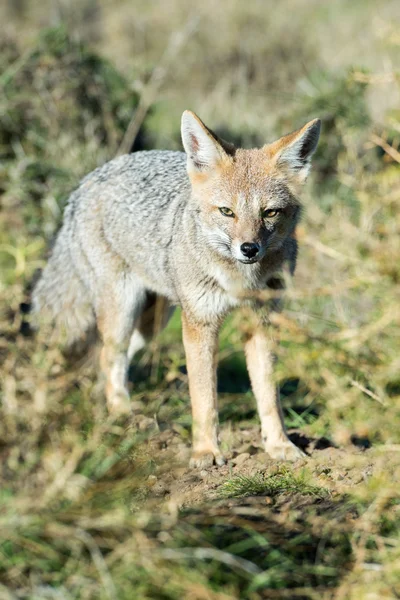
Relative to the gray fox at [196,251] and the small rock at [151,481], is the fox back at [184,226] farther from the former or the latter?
the small rock at [151,481]

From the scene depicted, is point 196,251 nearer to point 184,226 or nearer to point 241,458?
point 184,226

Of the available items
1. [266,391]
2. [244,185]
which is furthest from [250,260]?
[266,391]

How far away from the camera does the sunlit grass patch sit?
3.61 meters

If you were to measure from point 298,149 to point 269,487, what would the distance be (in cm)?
201

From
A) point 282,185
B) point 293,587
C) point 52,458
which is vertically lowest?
point 293,587

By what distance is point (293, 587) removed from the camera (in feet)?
9.02

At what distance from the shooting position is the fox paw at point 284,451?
4602 millimetres

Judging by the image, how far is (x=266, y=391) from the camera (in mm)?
4816

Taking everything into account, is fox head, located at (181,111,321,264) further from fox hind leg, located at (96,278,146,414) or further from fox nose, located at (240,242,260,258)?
fox hind leg, located at (96,278,146,414)

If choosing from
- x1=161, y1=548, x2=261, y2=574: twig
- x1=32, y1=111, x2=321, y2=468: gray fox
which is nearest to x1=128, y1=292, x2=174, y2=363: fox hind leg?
x1=32, y1=111, x2=321, y2=468: gray fox

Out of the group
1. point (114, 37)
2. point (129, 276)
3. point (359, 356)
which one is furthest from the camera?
point (114, 37)

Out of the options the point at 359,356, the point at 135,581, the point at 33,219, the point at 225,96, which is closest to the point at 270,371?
the point at 359,356

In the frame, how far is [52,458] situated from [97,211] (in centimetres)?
319

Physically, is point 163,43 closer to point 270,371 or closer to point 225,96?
point 225,96
